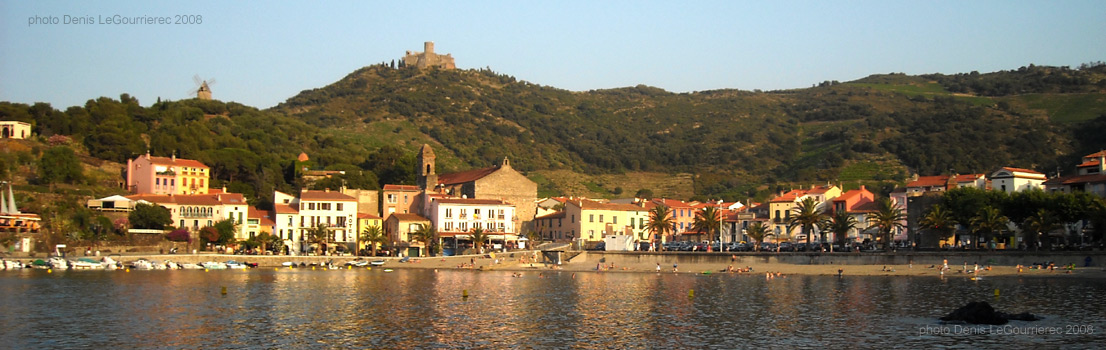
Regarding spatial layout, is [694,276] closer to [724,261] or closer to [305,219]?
[724,261]

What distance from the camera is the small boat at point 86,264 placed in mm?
73125

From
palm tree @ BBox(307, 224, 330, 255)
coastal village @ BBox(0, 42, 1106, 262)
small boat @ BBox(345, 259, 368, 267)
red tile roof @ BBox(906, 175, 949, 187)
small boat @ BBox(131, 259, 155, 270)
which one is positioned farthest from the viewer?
palm tree @ BBox(307, 224, 330, 255)

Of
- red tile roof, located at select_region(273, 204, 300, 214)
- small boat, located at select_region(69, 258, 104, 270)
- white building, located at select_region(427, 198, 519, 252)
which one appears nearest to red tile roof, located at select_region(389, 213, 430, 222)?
white building, located at select_region(427, 198, 519, 252)

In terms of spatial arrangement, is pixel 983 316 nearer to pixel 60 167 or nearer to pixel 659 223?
pixel 659 223

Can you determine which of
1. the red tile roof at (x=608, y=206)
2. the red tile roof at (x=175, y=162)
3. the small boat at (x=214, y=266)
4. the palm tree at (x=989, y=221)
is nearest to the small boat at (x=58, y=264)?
the small boat at (x=214, y=266)

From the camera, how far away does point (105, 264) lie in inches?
2945

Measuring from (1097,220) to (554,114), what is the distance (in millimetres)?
138699

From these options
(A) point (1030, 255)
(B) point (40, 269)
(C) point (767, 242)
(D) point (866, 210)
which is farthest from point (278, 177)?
(A) point (1030, 255)

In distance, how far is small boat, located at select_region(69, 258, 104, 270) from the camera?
73.1 metres

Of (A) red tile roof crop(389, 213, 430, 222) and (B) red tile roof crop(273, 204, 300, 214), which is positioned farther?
(A) red tile roof crop(389, 213, 430, 222)

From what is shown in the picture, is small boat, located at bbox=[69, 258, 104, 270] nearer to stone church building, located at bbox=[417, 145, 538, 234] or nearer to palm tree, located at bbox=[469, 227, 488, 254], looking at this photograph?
palm tree, located at bbox=[469, 227, 488, 254]

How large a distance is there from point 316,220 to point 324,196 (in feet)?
7.54

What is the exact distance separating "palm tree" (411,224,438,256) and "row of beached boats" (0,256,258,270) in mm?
15103

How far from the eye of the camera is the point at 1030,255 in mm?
62906
